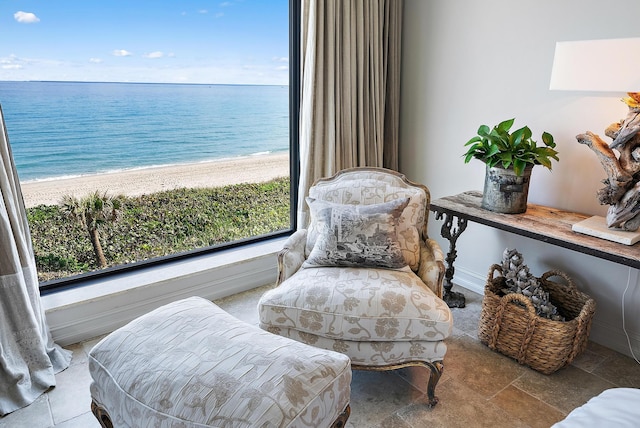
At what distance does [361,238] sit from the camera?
1918 mm

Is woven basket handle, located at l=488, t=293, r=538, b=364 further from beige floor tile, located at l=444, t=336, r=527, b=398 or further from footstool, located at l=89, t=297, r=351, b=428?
footstool, located at l=89, t=297, r=351, b=428

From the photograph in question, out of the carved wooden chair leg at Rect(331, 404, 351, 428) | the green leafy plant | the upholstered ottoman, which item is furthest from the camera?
the green leafy plant

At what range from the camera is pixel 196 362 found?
46.8 inches

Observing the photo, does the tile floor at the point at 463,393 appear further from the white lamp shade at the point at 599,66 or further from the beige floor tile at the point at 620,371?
the white lamp shade at the point at 599,66

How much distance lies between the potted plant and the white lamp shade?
0.38 meters

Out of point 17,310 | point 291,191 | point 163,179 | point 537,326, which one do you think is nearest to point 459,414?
point 537,326

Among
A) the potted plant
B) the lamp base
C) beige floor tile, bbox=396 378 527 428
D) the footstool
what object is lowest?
beige floor tile, bbox=396 378 527 428

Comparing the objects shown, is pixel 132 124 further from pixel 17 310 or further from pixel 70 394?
pixel 70 394

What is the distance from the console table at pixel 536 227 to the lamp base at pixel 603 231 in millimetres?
20

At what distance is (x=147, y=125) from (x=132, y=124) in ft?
0.44

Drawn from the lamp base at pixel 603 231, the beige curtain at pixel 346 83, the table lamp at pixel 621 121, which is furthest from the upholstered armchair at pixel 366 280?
the table lamp at pixel 621 121

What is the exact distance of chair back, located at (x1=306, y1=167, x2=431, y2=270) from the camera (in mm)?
2039

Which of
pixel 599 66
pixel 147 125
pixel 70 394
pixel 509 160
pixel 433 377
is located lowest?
pixel 70 394

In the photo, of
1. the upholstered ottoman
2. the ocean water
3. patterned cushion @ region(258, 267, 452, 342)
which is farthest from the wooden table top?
the ocean water
